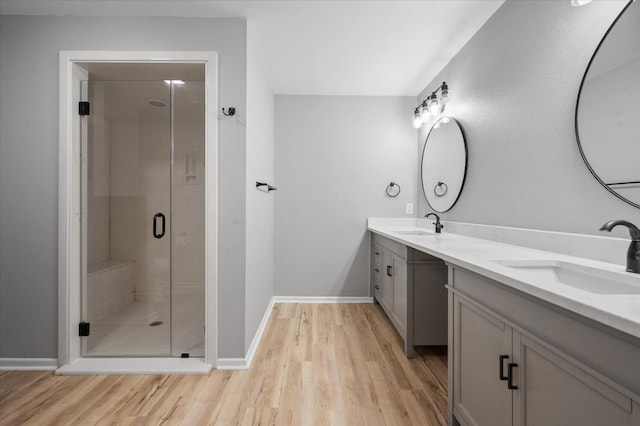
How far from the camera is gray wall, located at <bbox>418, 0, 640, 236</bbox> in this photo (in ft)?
4.39

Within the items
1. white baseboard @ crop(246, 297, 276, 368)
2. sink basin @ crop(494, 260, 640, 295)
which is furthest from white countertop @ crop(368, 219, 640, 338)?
white baseboard @ crop(246, 297, 276, 368)

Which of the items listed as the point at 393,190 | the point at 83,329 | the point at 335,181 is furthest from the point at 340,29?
the point at 83,329

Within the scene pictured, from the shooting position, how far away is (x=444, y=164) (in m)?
2.67

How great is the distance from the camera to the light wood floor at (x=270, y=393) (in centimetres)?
147

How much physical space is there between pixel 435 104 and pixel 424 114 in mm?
229

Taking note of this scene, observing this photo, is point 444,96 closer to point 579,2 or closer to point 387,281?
point 579,2

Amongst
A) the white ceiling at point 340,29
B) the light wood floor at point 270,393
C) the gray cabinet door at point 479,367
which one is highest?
the white ceiling at point 340,29

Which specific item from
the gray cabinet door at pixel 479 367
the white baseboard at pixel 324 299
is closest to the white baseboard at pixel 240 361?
the white baseboard at pixel 324 299

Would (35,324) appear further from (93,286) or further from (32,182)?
(32,182)

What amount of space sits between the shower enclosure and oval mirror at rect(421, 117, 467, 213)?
2.01 metres

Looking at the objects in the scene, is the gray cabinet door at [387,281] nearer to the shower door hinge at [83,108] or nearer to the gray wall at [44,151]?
the gray wall at [44,151]

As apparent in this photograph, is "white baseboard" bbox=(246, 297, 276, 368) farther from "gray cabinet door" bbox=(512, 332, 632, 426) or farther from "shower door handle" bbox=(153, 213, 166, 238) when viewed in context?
"gray cabinet door" bbox=(512, 332, 632, 426)

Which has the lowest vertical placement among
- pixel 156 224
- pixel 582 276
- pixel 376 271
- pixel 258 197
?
pixel 376 271

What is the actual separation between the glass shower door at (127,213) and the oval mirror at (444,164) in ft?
7.39
